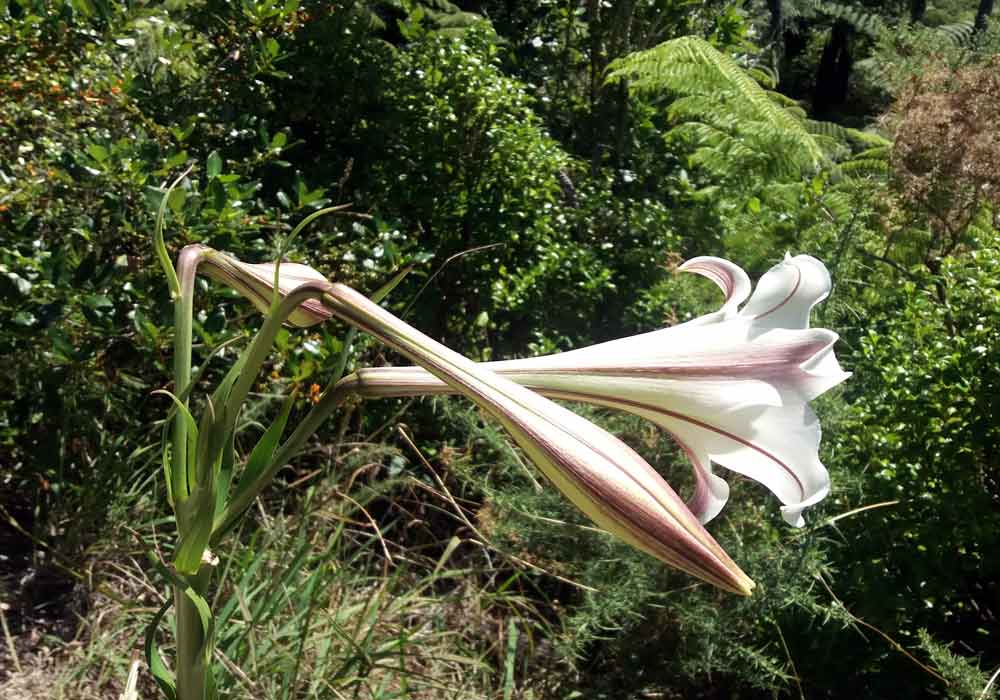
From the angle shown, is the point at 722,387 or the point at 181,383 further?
the point at 181,383

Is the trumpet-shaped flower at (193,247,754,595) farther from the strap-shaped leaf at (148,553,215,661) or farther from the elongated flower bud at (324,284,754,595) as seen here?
the strap-shaped leaf at (148,553,215,661)

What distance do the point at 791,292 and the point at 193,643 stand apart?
73 centimetres

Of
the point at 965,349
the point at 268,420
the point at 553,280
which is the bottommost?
the point at 268,420

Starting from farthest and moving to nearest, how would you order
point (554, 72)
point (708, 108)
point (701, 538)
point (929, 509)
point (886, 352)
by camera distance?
point (554, 72)
point (708, 108)
point (886, 352)
point (929, 509)
point (701, 538)

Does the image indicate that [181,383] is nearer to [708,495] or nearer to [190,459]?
[190,459]

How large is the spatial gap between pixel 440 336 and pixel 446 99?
0.83m

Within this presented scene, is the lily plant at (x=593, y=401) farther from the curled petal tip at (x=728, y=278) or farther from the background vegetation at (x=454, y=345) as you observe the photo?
the background vegetation at (x=454, y=345)

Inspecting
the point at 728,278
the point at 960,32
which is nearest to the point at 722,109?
the point at 728,278

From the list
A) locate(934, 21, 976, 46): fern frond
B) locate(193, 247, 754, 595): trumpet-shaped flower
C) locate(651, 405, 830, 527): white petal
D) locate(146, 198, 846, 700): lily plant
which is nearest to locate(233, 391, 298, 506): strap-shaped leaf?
locate(146, 198, 846, 700): lily plant

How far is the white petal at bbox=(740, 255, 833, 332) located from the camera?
965 millimetres

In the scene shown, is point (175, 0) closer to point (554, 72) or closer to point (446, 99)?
point (554, 72)

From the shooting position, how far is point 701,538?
0.73 m

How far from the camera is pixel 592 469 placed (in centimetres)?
73

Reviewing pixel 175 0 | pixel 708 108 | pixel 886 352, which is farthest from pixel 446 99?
pixel 175 0
